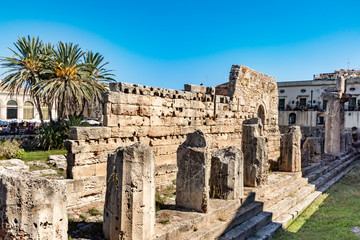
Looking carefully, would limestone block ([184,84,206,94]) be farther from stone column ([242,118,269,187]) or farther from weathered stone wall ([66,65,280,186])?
stone column ([242,118,269,187])

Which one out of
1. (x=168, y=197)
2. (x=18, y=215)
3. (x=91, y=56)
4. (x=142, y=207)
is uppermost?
(x=91, y=56)

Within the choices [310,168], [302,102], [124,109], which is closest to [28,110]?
[124,109]

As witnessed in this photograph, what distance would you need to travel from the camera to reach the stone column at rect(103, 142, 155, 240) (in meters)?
4.12

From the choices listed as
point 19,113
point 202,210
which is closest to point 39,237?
point 202,210

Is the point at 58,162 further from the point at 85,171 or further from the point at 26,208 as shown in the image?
the point at 26,208

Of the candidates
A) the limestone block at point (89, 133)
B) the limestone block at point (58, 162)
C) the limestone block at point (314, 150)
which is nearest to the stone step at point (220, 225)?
the limestone block at point (89, 133)

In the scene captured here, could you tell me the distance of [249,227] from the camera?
5.98m

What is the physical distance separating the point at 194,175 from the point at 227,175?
1215 millimetres

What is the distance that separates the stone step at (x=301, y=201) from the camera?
634 centimetres

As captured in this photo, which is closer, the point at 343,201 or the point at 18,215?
the point at 18,215

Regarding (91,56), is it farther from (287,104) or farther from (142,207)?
(287,104)

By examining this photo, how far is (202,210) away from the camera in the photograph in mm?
5523

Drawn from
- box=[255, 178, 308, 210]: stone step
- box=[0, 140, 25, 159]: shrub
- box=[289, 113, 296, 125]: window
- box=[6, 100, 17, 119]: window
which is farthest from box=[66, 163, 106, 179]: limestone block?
box=[289, 113, 296, 125]: window

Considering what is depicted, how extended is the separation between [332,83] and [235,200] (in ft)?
109
